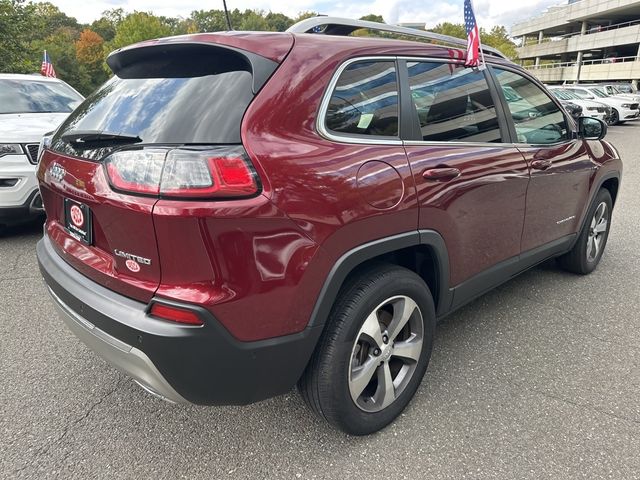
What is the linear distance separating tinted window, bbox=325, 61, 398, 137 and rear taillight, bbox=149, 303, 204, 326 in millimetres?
909

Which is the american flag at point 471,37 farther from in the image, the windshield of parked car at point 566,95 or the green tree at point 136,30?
the green tree at point 136,30

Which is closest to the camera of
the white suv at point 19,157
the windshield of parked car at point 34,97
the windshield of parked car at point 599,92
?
the white suv at point 19,157

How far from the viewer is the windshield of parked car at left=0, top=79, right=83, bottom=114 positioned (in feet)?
18.4

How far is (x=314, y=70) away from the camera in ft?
6.19

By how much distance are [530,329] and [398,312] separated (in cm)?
146

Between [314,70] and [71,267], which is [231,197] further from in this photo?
[71,267]

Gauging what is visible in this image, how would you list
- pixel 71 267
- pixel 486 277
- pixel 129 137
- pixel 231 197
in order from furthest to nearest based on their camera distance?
pixel 486 277 < pixel 71 267 < pixel 129 137 < pixel 231 197

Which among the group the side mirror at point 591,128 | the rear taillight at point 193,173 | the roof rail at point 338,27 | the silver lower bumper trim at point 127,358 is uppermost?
the roof rail at point 338,27

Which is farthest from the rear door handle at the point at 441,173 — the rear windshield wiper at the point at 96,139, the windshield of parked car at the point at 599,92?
the windshield of parked car at the point at 599,92

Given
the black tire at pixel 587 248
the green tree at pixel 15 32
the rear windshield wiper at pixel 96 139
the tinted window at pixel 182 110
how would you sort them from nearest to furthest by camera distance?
1. the tinted window at pixel 182 110
2. the rear windshield wiper at pixel 96 139
3. the black tire at pixel 587 248
4. the green tree at pixel 15 32

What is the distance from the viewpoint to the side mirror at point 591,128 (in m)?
3.57

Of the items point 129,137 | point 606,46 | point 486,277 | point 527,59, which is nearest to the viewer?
point 129,137

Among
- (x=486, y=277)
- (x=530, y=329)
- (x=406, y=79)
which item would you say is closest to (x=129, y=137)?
(x=406, y=79)

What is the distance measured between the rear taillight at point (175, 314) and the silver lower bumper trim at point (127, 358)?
16 centimetres
